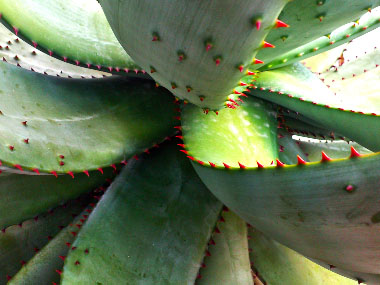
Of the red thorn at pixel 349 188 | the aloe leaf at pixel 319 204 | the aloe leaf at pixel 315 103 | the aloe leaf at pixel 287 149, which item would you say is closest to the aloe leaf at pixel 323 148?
the aloe leaf at pixel 287 149

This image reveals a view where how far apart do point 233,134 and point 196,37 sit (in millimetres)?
327

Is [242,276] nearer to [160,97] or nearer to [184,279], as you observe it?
[184,279]

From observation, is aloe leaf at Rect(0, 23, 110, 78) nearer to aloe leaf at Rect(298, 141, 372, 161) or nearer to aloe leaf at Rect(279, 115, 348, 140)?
aloe leaf at Rect(279, 115, 348, 140)

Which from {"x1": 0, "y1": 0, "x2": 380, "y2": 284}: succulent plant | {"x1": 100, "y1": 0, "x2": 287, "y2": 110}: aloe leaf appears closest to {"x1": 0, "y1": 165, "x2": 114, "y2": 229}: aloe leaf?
{"x1": 0, "y1": 0, "x2": 380, "y2": 284}: succulent plant

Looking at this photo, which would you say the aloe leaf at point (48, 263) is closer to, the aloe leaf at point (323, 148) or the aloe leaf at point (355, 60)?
the aloe leaf at point (323, 148)

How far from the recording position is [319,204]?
0.63m

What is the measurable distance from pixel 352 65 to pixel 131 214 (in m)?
0.82

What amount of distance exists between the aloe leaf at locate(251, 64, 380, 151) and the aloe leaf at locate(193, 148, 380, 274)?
260 millimetres

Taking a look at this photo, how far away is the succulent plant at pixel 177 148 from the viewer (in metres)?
0.63

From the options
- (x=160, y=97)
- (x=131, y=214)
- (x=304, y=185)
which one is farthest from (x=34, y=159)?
(x=304, y=185)

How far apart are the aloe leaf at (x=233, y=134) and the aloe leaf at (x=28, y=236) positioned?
1.24ft

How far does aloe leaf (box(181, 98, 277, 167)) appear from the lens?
0.83 m

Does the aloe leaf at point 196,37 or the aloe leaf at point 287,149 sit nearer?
the aloe leaf at point 196,37

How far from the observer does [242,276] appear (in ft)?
3.33
